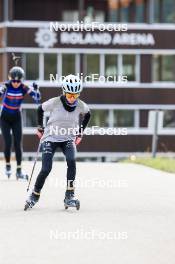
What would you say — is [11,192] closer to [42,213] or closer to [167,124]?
[42,213]

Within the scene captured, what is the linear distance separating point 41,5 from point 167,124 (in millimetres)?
7928

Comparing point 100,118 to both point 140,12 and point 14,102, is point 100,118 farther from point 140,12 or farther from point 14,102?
point 14,102

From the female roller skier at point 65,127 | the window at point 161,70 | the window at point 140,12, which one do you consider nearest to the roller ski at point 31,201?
the female roller skier at point 65,127

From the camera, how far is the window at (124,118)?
46750 millimetres

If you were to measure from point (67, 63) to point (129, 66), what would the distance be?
278 centimetres

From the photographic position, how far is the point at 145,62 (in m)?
46.7

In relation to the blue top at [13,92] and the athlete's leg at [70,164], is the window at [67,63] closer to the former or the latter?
the blue top at [13,92]

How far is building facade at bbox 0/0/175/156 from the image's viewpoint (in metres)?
45.6

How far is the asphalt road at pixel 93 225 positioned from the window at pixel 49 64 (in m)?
27.8

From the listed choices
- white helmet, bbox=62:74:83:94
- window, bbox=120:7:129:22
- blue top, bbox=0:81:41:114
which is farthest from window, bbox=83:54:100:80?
white helmet, bbox=62:74:83:94

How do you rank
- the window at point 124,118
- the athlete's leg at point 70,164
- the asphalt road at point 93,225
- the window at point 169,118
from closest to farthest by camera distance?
the asphalt road at point 93,225, the athlete's leg at point 70,164, the window at point 124,118, the window at point 169,118

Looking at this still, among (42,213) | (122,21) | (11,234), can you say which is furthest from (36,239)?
(122,21)

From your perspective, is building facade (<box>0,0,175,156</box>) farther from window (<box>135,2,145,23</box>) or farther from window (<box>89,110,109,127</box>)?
window (<box>135,2,145,23</box>)

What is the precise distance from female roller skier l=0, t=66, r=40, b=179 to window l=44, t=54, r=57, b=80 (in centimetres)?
2749
